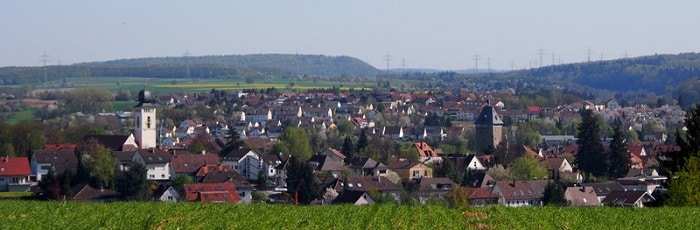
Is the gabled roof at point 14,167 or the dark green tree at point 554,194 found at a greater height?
the gabled roof at point 14,167

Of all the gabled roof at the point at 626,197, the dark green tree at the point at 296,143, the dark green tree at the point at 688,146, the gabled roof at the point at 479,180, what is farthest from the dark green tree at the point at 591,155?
the dark green tree at the point at 688,146

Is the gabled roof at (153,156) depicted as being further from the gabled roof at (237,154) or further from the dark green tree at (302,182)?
the dark green tree at (302,182)

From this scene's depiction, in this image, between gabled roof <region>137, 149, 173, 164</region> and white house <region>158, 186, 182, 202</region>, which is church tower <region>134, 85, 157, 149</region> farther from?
white house <region>158, 186, 182, 202</region>

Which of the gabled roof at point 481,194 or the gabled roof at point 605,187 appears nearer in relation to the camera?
the gabled roof at point 481,194

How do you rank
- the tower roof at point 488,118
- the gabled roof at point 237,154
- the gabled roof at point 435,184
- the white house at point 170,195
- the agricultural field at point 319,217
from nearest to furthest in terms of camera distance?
the agricultural field at point 319,217
the white house at point 170,195
the gabled roof at point 435,184
the gabled roof at point 237,154
the tower roof at point 488,118

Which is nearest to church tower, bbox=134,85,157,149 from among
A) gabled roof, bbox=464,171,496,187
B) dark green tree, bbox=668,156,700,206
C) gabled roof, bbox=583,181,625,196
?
gabled roof, bbox=464,171,496,187

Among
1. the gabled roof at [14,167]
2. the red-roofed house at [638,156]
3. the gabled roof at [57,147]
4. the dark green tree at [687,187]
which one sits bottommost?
the red-roofed house at [638,156]

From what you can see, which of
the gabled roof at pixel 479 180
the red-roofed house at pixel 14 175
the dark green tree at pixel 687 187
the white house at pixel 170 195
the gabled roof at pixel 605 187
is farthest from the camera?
the gabled roof at pixel 479 180

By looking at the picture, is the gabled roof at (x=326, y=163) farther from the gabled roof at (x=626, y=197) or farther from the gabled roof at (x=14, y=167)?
the gabled roof at (x=626, y=197)

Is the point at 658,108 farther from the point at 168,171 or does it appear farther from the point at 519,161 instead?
the point at 168,171
